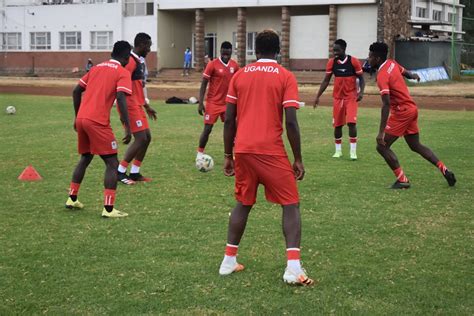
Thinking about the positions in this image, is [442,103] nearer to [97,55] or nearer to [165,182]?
[165,182]

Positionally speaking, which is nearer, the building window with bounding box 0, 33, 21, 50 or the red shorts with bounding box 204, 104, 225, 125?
the red shorts with bounding box 204, 104, 225, 125

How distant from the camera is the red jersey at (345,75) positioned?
13266 millimetres

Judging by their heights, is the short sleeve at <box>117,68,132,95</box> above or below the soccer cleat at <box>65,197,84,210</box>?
above

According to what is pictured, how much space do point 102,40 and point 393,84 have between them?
50.1 meters

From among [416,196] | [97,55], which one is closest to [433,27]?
[97,55]

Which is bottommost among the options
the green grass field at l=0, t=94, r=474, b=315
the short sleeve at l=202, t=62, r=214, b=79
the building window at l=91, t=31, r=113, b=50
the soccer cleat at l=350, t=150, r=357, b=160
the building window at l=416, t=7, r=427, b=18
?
the green grass field at l=0, t=94, r=474, b=315

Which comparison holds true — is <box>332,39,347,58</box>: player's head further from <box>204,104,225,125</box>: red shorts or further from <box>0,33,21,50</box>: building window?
<box>0,33,21,50</box>: building window

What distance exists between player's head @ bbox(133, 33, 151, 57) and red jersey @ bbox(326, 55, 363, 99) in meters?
4.18

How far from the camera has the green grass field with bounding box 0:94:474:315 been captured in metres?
5.45

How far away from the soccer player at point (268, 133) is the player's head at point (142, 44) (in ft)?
15.8

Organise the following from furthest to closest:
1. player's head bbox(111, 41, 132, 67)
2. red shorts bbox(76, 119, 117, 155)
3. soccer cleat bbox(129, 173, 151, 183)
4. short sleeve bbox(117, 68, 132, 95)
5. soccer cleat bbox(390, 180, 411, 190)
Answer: soccer cleat bbox(129, 173, 151, 183) → soccer cleat bbox(390, 180, 411, 190) → player's head bbox(111, 41, 132, 67) → short sleeve bbox(117, 68, 132, 95) → red shorts bbox(76, 119, 117, 155)

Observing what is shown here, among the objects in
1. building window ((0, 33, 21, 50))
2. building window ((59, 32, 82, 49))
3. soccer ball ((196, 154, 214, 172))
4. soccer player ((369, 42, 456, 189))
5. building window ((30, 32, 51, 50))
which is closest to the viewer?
soccer player ((369, 42, 456, 189))

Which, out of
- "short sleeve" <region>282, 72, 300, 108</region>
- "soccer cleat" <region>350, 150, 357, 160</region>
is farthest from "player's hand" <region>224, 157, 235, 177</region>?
"soccer cleat" <region>350, 150, 357, 160</region>

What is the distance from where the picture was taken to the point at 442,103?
29969 millimetres
